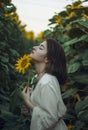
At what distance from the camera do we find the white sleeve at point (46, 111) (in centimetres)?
336

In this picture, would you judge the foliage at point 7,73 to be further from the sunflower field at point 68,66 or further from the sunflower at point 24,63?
the sunflower at point 24,63

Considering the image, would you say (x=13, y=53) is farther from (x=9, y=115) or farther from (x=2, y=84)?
(x=9, y=115)

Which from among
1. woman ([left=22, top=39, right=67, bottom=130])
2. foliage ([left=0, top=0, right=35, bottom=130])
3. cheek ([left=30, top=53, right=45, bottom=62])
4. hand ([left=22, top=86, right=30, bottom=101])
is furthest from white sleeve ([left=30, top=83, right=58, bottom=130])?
foliage ([left=0, top=0, right=35, bottom=130])

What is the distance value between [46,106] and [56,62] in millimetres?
403

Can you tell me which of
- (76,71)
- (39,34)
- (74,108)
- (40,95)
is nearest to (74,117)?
(74,108)

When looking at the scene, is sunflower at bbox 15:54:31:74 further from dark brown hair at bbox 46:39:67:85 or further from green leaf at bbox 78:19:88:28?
green leaf at bbox 78:19:88:28

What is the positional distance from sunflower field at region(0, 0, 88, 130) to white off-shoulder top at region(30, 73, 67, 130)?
22 centimetres

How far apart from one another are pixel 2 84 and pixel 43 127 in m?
1.55

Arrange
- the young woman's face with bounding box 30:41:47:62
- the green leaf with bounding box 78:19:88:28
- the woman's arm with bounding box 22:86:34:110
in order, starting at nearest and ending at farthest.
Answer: the woman's arm with bounding box 22:86:34:110 → the young woman's face with bounding box 30:41:47:62 → the green leaf with bounding box 78:19:88:28

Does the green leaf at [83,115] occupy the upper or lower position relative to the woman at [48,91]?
lower

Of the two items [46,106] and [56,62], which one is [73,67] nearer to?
[56,62]

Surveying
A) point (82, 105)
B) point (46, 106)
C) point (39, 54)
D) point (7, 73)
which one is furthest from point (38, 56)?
point (7, 73)

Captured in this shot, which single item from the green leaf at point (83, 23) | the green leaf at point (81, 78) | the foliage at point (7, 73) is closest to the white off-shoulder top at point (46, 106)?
the foliage at point (7, 73)

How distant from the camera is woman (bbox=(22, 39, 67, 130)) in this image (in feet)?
11.1
